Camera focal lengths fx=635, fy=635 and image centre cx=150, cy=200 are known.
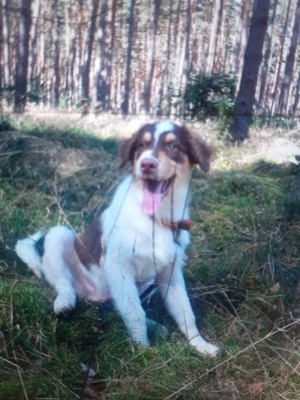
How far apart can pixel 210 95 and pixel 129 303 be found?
0.91 meters

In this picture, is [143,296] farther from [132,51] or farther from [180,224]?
[132,51]

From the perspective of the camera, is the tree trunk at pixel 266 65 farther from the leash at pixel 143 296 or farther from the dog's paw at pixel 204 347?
the dog's paw at pixel 204 347

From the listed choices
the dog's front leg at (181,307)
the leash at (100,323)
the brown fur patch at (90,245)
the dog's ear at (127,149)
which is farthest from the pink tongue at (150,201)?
the leash at (100,323)

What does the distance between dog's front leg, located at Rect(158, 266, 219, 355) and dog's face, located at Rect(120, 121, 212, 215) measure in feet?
1.30

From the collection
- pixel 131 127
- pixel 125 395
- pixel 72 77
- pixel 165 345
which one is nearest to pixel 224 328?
pixel 165 345

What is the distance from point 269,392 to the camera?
2.68 meters

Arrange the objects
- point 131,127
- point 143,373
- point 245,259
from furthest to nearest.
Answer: point 245,259 < point 143,373 < point 131,127

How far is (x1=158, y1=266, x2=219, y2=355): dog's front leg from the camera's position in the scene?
2.69 metres

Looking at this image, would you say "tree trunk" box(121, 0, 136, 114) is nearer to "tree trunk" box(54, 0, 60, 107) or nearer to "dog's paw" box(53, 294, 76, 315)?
"tree trunk" box(54, 0, 60, 107)

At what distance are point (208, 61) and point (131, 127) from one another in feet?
1.31

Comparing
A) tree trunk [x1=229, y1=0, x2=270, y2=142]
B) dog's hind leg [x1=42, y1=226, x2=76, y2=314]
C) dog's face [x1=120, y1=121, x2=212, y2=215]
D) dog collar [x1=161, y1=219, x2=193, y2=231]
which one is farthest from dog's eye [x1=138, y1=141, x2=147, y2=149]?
dog's hind leg [x1=42, y1=226, x2=76, y2=314]

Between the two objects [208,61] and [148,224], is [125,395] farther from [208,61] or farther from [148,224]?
[208,61]

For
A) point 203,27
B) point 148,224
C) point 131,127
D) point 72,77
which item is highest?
point 203,27

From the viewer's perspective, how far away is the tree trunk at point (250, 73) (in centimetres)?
249
